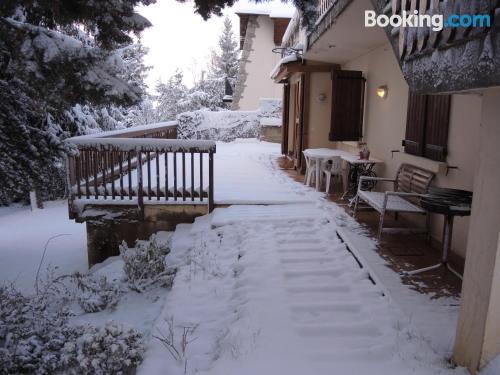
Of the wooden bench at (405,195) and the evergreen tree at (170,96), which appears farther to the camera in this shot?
the evergreen tree at (170,96)

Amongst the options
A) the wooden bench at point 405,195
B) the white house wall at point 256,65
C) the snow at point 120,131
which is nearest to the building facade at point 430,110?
the wooden bench at point 405,195

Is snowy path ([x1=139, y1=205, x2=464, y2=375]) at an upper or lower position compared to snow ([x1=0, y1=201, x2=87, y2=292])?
upper

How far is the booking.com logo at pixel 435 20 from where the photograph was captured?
1.94 meters

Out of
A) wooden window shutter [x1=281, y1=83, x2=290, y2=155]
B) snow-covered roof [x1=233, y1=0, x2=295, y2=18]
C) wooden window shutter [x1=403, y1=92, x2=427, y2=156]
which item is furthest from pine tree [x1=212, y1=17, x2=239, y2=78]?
wooden window shutter [x1=403, y1=92, x2=427, y2=156]

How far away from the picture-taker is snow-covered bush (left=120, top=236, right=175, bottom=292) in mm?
4305

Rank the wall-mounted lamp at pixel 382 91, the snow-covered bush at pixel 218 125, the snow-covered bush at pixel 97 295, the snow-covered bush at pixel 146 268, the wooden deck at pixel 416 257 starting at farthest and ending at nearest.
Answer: the snow-covered bush at pixel 218 125, the wall-mounted lamp at pixel 382 91, the snow-covered bush at pixel 146 268, the snow-covered bush at pixel 97 295, the wooden deck at pixel 416 257

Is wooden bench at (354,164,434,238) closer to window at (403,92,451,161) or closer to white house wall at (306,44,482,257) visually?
white house wall at (306,44,482,257)

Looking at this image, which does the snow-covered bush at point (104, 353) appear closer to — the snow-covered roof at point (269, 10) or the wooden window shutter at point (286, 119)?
the wooden window shutter at point (286, 119)

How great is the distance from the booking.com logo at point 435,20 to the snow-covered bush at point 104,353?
2701mm

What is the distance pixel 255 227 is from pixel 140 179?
184 cm

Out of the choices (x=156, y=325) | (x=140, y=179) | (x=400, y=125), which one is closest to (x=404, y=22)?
(x=156, y=325)

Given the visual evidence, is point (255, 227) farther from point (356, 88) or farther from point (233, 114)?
point (233, 114)

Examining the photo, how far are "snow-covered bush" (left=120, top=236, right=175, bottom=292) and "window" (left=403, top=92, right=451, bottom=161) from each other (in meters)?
3.20

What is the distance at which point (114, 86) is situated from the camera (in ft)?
9.61
